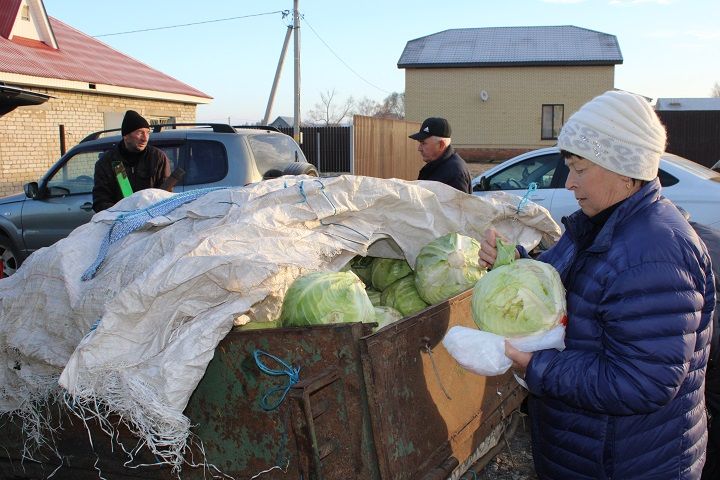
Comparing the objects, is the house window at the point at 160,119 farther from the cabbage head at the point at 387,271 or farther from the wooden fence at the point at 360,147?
the cabbage head at the point at 387,271

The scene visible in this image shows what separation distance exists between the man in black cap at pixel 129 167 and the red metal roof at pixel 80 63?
10216mm

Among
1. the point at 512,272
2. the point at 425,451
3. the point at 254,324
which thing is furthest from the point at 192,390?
the point at 512,272

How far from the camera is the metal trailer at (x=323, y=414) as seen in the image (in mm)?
2318

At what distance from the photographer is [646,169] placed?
2.05 m

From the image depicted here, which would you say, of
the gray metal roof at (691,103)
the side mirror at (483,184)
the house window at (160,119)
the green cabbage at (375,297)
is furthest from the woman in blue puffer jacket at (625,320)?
the gray metal roof at (691,103)

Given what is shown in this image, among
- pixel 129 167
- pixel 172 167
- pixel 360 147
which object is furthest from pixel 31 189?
pixel 360 147

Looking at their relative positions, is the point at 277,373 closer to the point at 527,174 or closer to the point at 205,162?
the point at 205,162

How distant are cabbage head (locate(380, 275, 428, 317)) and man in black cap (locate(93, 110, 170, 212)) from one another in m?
2.85

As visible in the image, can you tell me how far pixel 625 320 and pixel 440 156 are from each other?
12.8 ft

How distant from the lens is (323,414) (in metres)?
2.34

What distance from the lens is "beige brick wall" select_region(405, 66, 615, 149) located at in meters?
35.7

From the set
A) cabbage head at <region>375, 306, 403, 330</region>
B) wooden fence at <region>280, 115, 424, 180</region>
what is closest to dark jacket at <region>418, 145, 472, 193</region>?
cabbage head at <region>375, 306, 403, 330</region>

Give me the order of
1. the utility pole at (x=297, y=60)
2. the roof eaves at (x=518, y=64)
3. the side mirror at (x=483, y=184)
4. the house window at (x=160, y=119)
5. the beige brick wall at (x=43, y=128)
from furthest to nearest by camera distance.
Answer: the roof eaves at (x=518, y=64) → the utility pole at (x=297, y=60) → the house window at (x=160, y=119) → the beige brick wall at (x=43, y=128) → the side mirror at (x=483, y=184)

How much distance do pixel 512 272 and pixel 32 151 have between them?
633 inches
